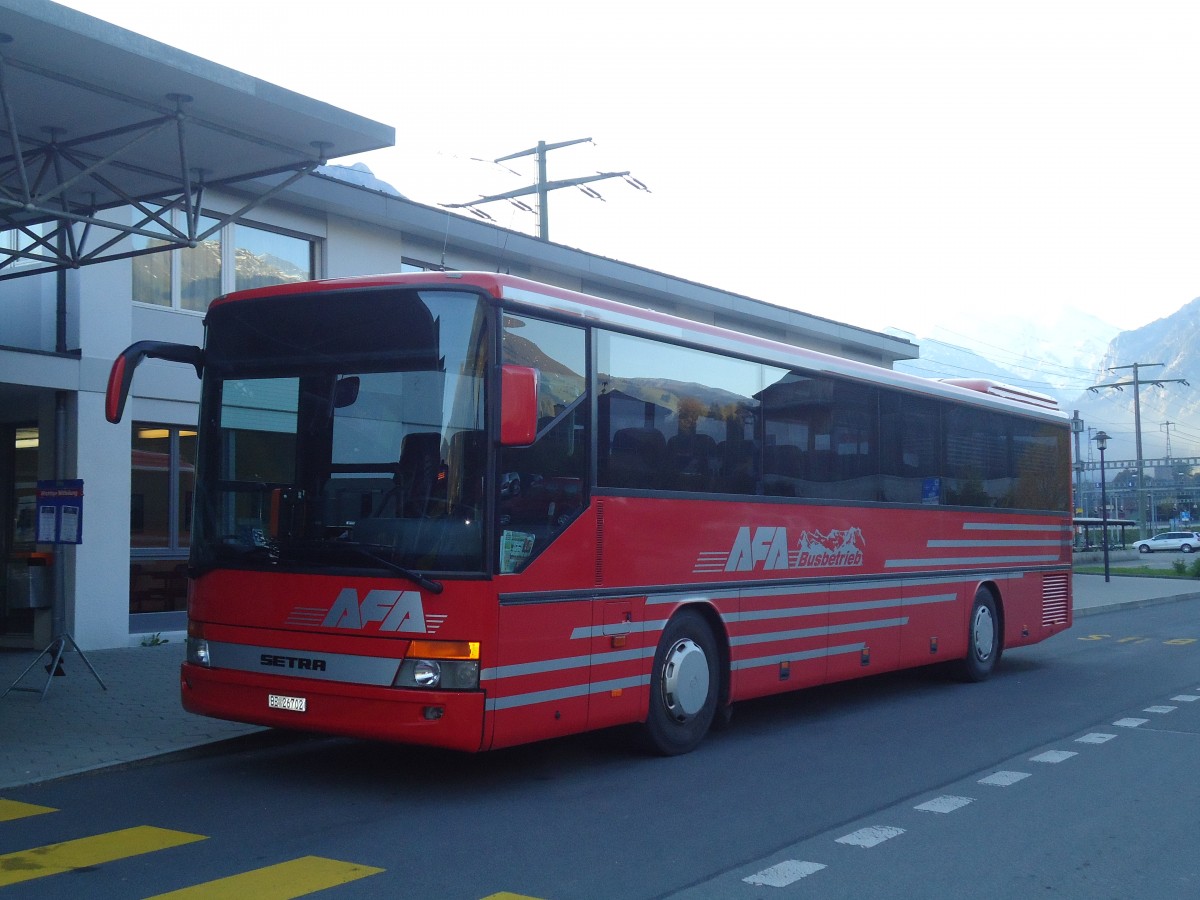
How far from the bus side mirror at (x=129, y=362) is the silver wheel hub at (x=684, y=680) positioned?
13.1ft

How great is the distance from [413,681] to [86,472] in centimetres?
839

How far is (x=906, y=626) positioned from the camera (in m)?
12.6

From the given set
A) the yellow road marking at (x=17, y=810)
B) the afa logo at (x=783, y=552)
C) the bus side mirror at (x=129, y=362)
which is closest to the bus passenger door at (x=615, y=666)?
the afa logo at (x=783, y=552)

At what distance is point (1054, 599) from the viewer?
16141 mm

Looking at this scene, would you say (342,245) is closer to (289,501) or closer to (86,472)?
(86,472)

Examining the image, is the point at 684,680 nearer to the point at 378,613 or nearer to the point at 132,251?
the point at 378,613

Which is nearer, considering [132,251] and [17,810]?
[17,810]

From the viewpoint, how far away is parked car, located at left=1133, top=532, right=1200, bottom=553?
7775 centimetres

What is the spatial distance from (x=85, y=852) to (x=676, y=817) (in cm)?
325

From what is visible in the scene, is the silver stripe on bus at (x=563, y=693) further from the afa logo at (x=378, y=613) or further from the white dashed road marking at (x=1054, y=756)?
the white dashed road marking at (x=1054, y=756)

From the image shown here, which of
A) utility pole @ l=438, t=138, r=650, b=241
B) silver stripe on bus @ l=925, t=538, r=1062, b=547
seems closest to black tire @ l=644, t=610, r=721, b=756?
silver stripe on bus @ l=925, t=538, r=1062, b=547

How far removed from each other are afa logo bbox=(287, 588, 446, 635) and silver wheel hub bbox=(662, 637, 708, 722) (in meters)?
2.33

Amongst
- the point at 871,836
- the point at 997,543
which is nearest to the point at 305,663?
the point at 871,836

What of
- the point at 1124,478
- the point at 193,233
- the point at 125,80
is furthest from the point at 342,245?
the point at 1124,478
